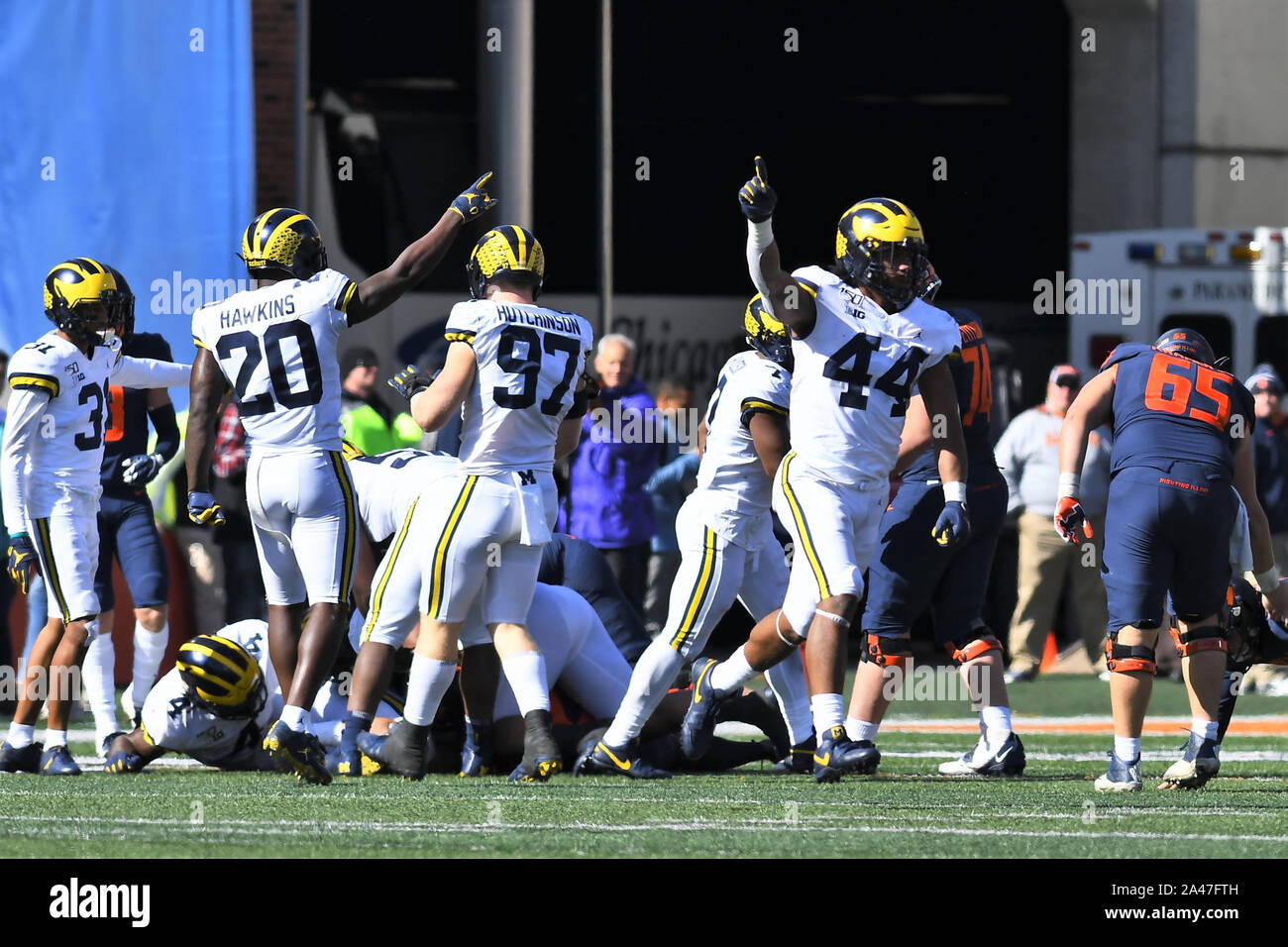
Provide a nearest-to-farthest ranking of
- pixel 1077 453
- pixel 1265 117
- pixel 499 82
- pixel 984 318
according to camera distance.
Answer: pixel 1077 453, pixel 499 82, pixel 984 318, pixel 1265 117

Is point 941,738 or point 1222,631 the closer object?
point 1222,631

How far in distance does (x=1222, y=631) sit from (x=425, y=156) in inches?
446

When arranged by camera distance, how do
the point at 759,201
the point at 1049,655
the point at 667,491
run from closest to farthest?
the point at 759,201 < the point at 667,491 < the point at 1049,655

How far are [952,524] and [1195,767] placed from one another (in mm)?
1235

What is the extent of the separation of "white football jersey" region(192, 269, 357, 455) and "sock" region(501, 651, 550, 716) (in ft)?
3.52

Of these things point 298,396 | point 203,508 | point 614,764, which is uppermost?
point 298,396

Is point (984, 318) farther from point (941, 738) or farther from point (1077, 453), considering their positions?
point (1077, 453)

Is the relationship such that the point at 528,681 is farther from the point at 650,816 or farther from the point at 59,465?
the point at 59,465

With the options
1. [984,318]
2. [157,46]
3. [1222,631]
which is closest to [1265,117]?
[984,318]

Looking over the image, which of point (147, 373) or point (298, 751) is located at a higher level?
point (147, 373)

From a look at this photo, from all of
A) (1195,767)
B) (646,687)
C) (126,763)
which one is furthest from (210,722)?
(1195,767)

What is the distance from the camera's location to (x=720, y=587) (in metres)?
8.50

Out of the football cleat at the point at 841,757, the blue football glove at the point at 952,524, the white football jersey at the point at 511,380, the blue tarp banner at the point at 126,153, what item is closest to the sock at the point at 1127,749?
the football cleat at the point at 841,757

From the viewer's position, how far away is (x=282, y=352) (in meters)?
7.97
